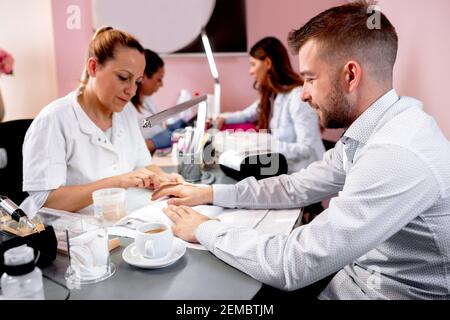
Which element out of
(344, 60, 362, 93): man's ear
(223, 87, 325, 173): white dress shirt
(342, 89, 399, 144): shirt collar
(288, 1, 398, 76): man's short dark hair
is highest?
(288, 1, 398, 76): man's short dark hair

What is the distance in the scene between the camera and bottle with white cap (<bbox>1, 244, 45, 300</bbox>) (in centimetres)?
67

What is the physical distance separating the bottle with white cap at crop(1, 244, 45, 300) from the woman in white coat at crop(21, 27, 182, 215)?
21.2 inches

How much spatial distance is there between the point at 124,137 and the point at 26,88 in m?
1.61

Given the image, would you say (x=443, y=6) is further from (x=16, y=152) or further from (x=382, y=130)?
(x=16, y=152)

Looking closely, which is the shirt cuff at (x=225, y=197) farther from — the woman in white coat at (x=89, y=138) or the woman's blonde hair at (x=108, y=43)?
the woman's blonde hair at (x=108, y=43)

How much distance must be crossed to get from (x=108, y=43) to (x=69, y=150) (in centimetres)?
39

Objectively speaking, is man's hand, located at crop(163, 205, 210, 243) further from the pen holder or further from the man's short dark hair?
the man's short dark hair

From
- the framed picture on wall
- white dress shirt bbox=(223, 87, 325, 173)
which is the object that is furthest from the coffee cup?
the framed picture on wall

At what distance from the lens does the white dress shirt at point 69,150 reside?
1300 millimetres

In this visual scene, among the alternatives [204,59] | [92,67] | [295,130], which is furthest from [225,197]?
[204,59]

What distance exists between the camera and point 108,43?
1425mm

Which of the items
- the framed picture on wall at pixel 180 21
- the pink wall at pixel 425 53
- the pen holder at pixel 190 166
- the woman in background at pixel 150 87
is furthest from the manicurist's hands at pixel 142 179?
the framed picture on wall at pixel 180 21

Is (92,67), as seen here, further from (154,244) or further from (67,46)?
(67,46)
